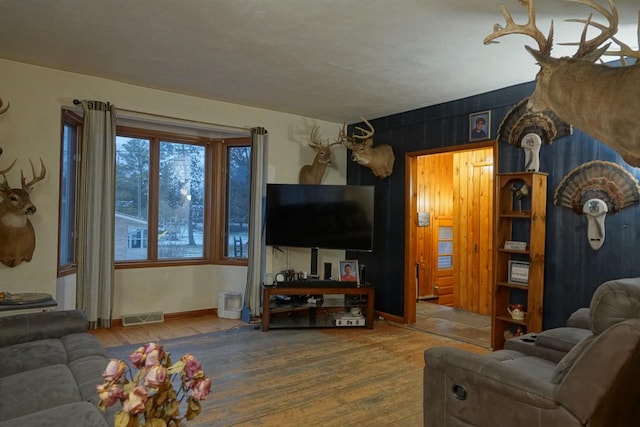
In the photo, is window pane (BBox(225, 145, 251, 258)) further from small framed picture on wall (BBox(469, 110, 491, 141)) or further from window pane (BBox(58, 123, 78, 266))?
small framed picture on wall (BBox(469, 110, 491, 141))

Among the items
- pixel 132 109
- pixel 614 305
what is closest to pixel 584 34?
pixel 614 305

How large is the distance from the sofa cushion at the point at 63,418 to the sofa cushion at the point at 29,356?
700 mm

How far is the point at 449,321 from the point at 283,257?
2.48 meters

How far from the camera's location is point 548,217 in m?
3.97

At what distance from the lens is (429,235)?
7.23 meters

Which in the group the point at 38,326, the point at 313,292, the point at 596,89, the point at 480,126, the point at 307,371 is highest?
the point at 480,126

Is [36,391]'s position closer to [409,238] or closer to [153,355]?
[153,355]

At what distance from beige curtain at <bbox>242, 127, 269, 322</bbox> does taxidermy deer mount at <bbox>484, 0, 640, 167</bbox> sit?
130 inches

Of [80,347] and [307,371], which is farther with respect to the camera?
[307,371]

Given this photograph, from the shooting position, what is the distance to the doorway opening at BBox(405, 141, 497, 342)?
5391mm

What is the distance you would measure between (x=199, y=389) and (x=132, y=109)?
4004mm

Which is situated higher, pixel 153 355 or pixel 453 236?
pixel 453 236

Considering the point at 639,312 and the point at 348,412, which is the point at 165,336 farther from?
the point at 639,312

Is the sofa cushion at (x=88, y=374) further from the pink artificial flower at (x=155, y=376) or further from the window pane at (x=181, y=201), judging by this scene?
the window pane at (x=181, y=201)
